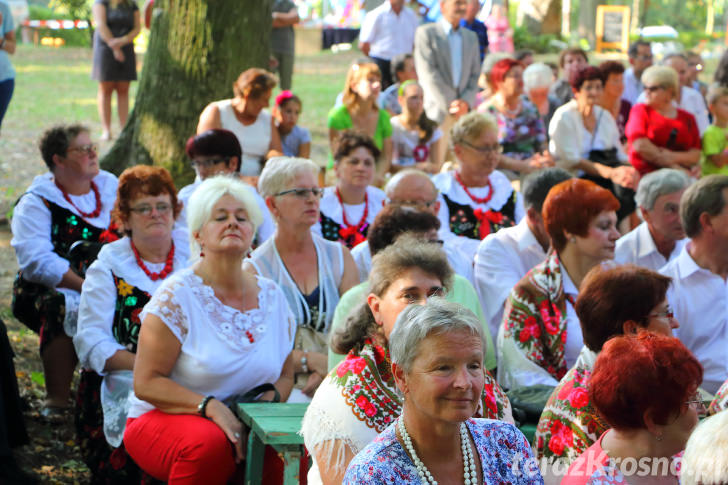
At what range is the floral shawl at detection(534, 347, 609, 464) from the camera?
9.75 feet

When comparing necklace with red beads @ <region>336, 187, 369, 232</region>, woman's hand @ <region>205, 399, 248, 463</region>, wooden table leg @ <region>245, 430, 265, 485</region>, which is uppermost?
necklace with red beads @ <region>336, 187, 369, 232</region>

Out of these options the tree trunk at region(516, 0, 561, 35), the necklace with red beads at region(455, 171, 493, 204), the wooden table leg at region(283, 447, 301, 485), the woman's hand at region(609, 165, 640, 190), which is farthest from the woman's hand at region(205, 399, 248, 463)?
the tree trunk at region(516, 0, 561, 35)

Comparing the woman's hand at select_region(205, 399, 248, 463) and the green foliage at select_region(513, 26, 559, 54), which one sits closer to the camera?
the woman's hand at select_region(205, 399, 248, 463)

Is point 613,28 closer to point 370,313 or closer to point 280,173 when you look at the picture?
point 280,173

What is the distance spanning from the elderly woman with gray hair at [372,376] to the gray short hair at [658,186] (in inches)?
83.7

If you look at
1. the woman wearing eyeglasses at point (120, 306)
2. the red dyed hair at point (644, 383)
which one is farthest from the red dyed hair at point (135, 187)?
the red dyed hair at point (644, 383)

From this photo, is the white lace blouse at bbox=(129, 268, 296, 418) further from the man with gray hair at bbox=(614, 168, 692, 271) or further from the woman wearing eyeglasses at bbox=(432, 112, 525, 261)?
the woman wearing eyeglasses at bbox=(432, 112, 525, 261)

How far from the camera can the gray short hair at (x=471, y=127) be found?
605 cm

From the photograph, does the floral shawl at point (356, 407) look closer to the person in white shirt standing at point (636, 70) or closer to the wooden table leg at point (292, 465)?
the wooden table leg at point (292, 465)

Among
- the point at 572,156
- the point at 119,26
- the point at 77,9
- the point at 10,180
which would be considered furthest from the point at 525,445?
the point at 77,9

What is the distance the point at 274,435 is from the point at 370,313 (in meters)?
0.51

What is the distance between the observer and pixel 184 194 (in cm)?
591

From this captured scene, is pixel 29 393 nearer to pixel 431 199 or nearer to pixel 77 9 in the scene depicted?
pixel 431 199

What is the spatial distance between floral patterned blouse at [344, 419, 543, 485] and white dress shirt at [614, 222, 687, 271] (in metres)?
2.67
